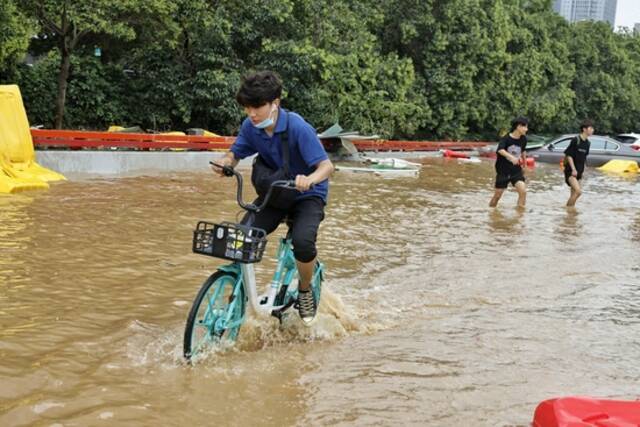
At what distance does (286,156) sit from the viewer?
4520mm

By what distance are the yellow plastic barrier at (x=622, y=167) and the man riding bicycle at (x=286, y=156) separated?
2304cm

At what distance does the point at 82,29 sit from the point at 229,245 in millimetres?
14891

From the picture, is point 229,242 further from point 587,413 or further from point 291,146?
point 587,413

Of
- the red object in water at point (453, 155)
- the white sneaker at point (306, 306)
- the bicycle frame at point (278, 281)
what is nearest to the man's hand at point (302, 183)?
the bicycle frame at point (278, 281)

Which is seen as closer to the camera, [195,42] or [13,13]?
[13,13]

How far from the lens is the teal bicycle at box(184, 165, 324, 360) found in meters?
4.12

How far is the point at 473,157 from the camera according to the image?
28.6 meters

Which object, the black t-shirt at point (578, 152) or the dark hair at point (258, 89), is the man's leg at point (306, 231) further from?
the black t-shirt at point (578, 152)

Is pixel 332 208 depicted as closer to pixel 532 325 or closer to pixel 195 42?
pixel 532 325

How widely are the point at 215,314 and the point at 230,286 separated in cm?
20

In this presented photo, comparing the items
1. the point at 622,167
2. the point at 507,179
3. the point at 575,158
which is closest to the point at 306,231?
the point at 507,179

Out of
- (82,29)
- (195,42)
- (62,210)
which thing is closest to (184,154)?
(82,29)

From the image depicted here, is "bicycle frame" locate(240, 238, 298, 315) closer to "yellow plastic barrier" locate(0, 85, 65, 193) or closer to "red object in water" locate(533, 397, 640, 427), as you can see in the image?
"red object in water" locate(533, 397, 640, 427)

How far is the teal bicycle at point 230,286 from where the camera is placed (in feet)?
13.5
